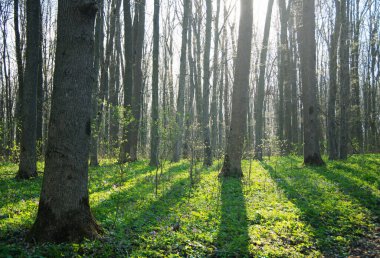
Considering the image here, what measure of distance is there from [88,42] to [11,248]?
117 inches

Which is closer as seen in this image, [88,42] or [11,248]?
[11,248]

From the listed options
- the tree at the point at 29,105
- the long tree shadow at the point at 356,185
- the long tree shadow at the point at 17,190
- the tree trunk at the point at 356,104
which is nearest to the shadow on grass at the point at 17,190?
the long tree shadow at the point at 17,190

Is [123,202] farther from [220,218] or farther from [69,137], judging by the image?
[69,137]

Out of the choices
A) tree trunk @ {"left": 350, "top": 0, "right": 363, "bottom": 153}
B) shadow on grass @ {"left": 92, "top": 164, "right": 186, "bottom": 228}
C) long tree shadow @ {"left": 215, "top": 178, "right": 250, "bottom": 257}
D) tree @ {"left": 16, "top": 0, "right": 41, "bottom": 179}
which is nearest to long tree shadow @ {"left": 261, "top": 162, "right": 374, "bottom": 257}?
long tree shadow @ {"left": 215, "top": 178, "right": 250, "bottom": 257}

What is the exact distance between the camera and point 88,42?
444 centimetres

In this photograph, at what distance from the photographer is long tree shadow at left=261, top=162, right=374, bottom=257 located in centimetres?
540

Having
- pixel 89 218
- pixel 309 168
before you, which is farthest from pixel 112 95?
pixel 89 218

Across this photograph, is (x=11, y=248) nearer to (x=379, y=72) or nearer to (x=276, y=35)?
(x=276, y=35)

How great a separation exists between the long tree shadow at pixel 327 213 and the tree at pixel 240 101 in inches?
66.7

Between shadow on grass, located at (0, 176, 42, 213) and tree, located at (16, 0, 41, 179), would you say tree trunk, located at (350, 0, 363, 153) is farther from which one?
shadow on grass, located at (0, 176, 42, 213)

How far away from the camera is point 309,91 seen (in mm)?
12594

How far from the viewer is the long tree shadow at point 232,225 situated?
4.72 m

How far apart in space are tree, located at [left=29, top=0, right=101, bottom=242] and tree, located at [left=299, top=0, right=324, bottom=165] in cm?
1027

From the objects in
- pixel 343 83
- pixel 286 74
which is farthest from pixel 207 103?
pixel 286 74
